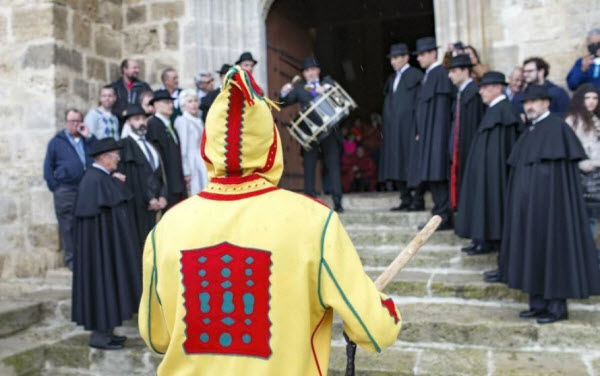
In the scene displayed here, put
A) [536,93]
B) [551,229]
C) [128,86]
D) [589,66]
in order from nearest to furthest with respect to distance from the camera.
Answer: [551,229] < [536,93] < [589,66] < [128,86]

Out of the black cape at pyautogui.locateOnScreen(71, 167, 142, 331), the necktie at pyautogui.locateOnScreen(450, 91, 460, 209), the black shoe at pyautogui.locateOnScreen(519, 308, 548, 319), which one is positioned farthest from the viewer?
the necktie at pyautogui.locateOnScreen(450, 91, 460, 209)

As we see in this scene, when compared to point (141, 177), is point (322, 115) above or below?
above

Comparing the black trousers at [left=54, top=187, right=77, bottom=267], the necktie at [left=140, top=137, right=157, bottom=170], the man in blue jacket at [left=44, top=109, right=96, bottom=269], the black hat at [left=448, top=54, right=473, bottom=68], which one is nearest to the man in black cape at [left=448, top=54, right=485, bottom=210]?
the black hat at [left=448, top=54, right=473, bottom=68]

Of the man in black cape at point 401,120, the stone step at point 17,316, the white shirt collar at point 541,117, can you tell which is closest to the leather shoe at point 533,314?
the white shirt collar at point 541,117

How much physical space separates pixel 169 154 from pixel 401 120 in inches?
104

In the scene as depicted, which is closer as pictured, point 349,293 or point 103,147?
point 349,293

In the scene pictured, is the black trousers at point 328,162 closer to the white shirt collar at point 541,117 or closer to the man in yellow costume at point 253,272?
the white shirt collar at point 541,117

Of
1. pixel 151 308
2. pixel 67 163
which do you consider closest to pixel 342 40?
pixel 67 163

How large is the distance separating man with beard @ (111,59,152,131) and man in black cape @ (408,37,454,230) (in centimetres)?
320

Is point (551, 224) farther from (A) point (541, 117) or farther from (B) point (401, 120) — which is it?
(B) point (401, 120)

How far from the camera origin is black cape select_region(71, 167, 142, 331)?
4949 mm

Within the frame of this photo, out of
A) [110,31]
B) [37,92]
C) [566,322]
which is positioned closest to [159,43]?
[110,31]

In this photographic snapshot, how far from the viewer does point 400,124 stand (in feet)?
23.2

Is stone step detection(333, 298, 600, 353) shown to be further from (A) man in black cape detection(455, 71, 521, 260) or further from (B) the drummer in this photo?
(B) the drummer
